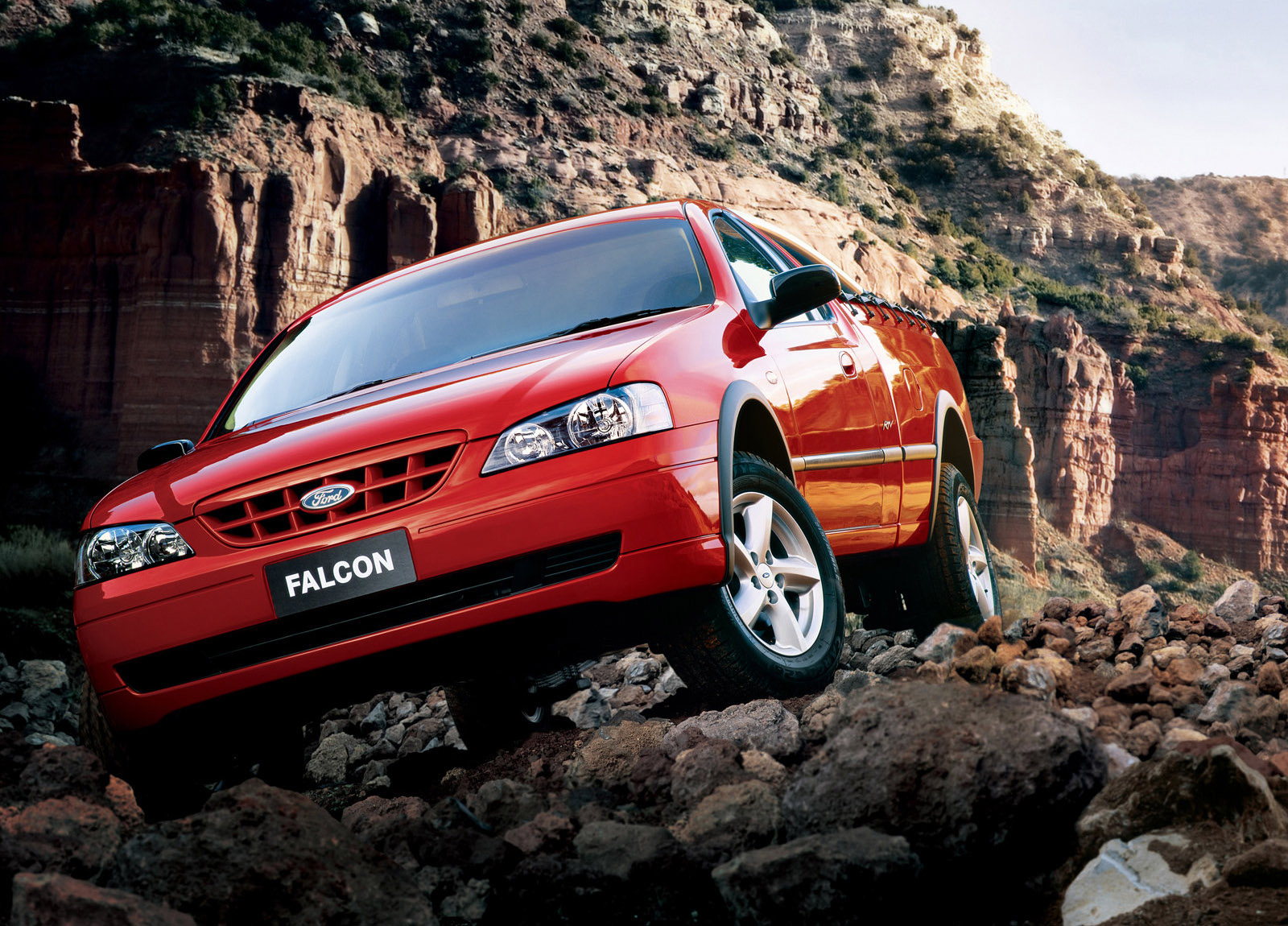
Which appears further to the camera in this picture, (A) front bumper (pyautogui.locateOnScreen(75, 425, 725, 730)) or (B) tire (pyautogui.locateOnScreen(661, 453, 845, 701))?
(B) tire (pyautogui.locateOnScreen(661, 453, 845, 701))

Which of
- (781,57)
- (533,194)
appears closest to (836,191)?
(781,57)

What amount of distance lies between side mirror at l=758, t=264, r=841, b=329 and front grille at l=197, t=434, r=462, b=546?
4.87 ft

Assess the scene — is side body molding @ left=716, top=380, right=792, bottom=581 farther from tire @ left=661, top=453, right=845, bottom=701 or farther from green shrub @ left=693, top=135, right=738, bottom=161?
green shrub @ left=693, top=135, right=738, bottom=161

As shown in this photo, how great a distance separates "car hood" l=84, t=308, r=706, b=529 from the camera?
128 inches

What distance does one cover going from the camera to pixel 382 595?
124 inches

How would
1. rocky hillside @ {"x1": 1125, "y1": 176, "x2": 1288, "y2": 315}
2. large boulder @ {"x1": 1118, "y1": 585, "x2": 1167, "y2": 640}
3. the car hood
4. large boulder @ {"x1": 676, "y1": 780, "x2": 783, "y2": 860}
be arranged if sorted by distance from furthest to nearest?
1. rocky hillside @ {"x1": 1125, "y1": 176, "x2": 1288, "y2": 315}
2. large boulder @ {"x1": 1118, "y1": 585, "x2": 1167, "y2": 640}
3. the car hood
4. large boulder @ {"x1": 676, "y1": 780, "x2": 783, "y2": 860}

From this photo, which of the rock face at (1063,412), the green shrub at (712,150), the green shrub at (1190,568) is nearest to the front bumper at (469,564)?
the rock face at (1063,412)

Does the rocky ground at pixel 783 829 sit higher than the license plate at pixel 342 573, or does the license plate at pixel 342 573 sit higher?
the license plate at pixel 342 573

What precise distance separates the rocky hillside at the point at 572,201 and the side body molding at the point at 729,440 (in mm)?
26400

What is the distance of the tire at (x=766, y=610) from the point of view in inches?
130

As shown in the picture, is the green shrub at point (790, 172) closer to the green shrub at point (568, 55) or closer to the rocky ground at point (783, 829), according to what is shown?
the green shrub at point (568, 55)

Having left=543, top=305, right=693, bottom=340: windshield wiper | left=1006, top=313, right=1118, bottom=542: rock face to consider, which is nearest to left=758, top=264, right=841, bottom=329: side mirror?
left=543, top=305, right=693, bottom=340: windshield wiper

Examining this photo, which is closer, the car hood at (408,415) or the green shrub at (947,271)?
the car hood at (408,415)

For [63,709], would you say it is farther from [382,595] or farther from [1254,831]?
[1254,831]
